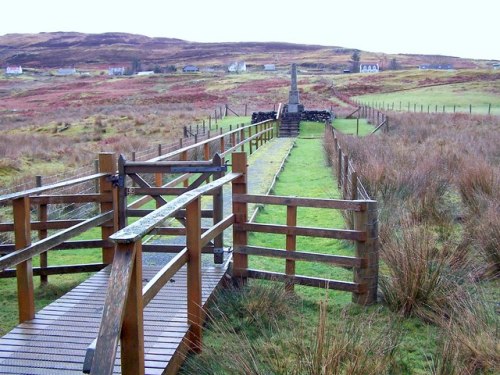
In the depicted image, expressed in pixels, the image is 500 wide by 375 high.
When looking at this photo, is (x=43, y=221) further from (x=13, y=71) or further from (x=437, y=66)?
(x=437, y=66)

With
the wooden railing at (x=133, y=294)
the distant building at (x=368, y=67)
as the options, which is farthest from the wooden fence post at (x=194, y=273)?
the distant building at (x=368, y=67)

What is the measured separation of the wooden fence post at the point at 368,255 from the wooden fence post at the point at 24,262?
291 centimetres

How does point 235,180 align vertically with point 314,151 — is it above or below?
above

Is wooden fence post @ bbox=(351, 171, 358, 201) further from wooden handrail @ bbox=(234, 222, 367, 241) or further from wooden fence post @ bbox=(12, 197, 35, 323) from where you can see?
wooden fence post @ bbox=(12, 197, 35, 323)

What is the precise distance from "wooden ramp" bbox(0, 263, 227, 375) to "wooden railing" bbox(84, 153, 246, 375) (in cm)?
25

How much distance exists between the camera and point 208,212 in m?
6.62

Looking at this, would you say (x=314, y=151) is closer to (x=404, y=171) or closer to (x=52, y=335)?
(x=404, y=171)

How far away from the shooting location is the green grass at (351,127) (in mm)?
28780

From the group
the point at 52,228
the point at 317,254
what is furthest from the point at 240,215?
the point at 52,228

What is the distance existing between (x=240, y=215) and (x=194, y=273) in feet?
5.32

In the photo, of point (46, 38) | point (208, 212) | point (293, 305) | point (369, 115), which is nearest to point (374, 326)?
point (293, 305)

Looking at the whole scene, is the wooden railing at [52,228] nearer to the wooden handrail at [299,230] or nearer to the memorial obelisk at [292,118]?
the wooden handrail at [299,230]

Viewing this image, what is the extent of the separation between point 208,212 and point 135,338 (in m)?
3.75

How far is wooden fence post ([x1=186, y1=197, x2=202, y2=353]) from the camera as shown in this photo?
4172 millimetres
